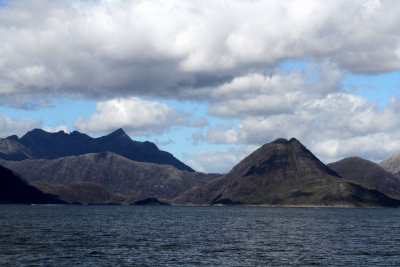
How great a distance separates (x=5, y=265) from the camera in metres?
82.3

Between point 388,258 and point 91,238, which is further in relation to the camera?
point 91,238

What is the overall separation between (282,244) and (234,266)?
42674 mm

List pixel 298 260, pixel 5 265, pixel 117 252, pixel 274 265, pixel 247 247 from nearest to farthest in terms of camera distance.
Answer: pixel 5 265 < pixel 274 265 < pixel 298 260 < pixel 117 252 < pixel 247 247

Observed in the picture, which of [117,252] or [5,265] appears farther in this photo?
[117,252]

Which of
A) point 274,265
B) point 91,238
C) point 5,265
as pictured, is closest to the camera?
point 5,265

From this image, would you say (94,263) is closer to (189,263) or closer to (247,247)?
(189,263)

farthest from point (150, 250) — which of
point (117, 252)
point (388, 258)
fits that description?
point (388, 258)

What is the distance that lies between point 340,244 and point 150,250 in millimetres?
53402

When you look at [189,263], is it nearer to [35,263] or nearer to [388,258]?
[35,263]

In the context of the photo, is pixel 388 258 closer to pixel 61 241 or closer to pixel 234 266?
pixel 234 266

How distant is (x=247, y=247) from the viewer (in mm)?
117438

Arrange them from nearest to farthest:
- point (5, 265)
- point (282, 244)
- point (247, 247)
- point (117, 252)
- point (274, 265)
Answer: point (5, 265)
point (274, 265)
point (117, 252)
point (247, 247)
point (282, 244)

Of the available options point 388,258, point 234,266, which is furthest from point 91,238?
point 388,258

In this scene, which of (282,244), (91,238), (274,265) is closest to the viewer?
(274,265)
